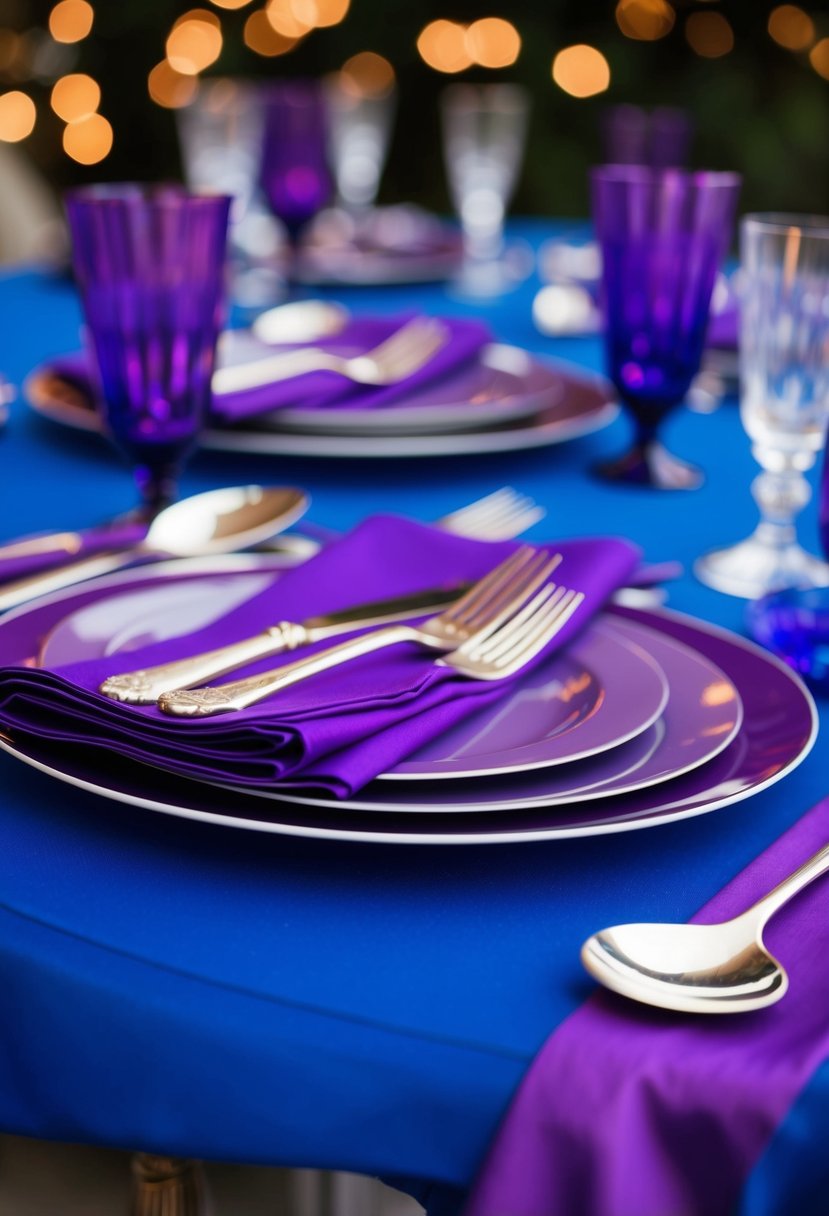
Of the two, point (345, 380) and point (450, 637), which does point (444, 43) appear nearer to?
point (345, 380)

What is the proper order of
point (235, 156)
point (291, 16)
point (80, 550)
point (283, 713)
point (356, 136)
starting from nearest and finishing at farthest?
point (283, 713), point (80, 550), point (235, 156), point (356, 136), point (291, 16)

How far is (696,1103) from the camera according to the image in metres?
0.41

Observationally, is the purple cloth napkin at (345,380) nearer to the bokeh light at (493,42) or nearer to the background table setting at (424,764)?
the background table setting at (424,764)

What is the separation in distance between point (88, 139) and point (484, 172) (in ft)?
8.07

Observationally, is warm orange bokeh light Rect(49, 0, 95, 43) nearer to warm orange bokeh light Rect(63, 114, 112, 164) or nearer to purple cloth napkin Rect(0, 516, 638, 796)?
warm orange bokeh light Rect(63, 114, 112, 164)

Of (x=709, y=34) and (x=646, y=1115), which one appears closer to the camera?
(x=646, y=1115)

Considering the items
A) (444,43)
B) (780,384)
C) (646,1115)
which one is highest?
(444,43)

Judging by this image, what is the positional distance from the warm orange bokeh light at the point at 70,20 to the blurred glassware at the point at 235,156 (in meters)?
2.13

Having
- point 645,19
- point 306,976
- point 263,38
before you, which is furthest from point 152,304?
point 263,38

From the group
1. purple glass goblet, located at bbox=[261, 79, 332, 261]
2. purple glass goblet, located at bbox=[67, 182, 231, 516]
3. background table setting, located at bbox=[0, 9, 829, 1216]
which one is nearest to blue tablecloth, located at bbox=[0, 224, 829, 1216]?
background table setting, located at bbox=[0, 9, 829, 1216]

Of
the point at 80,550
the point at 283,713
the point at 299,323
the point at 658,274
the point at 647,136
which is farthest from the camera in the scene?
the point at 647,136

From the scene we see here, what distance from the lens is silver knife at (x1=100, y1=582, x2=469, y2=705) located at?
21.6 inches

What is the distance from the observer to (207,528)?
849 millimetres

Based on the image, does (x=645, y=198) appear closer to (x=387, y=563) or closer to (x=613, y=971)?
(x=387, y=563)
